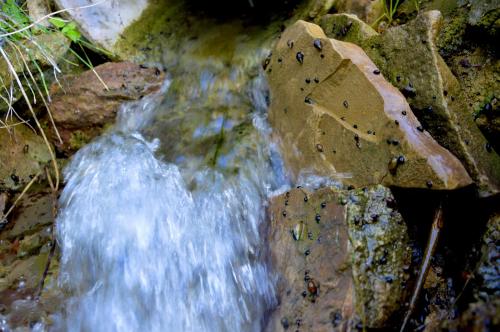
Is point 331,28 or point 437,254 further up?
point 331,28

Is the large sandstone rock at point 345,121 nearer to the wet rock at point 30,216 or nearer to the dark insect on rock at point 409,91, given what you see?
the dark insect on rock at point 409,91

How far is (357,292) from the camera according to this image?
191 centimetres

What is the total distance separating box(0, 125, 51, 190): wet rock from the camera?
3.26 metres

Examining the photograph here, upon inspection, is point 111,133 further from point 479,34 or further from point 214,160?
point 479,34

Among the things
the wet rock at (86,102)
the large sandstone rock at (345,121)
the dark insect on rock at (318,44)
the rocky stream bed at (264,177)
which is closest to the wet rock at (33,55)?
the rocky stream bed at (264,177)

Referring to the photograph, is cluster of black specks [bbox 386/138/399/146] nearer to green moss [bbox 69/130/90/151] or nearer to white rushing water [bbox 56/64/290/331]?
white rushing water [bbox 56/64/290/331]

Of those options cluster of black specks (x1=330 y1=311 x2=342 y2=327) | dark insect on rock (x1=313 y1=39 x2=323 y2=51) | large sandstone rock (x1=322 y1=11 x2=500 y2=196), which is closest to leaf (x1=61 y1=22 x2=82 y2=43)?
dark insect on rock (x1=313 y1=39 x2=323 y2=51)

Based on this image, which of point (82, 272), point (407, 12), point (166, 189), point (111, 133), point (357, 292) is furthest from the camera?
point (111, 133)

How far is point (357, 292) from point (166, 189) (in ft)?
5.52

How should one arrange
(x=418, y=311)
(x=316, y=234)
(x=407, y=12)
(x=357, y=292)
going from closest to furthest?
(x=357, y=292) → (x=418, y=311) → (x=316, y=234) → (x=407, y=12)

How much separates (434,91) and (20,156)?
325 cm

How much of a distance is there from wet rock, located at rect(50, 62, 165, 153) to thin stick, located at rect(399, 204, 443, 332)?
2716 mm

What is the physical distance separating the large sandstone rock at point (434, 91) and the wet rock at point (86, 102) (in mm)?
2244

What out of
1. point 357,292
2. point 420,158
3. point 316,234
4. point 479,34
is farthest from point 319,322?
point 479,34
